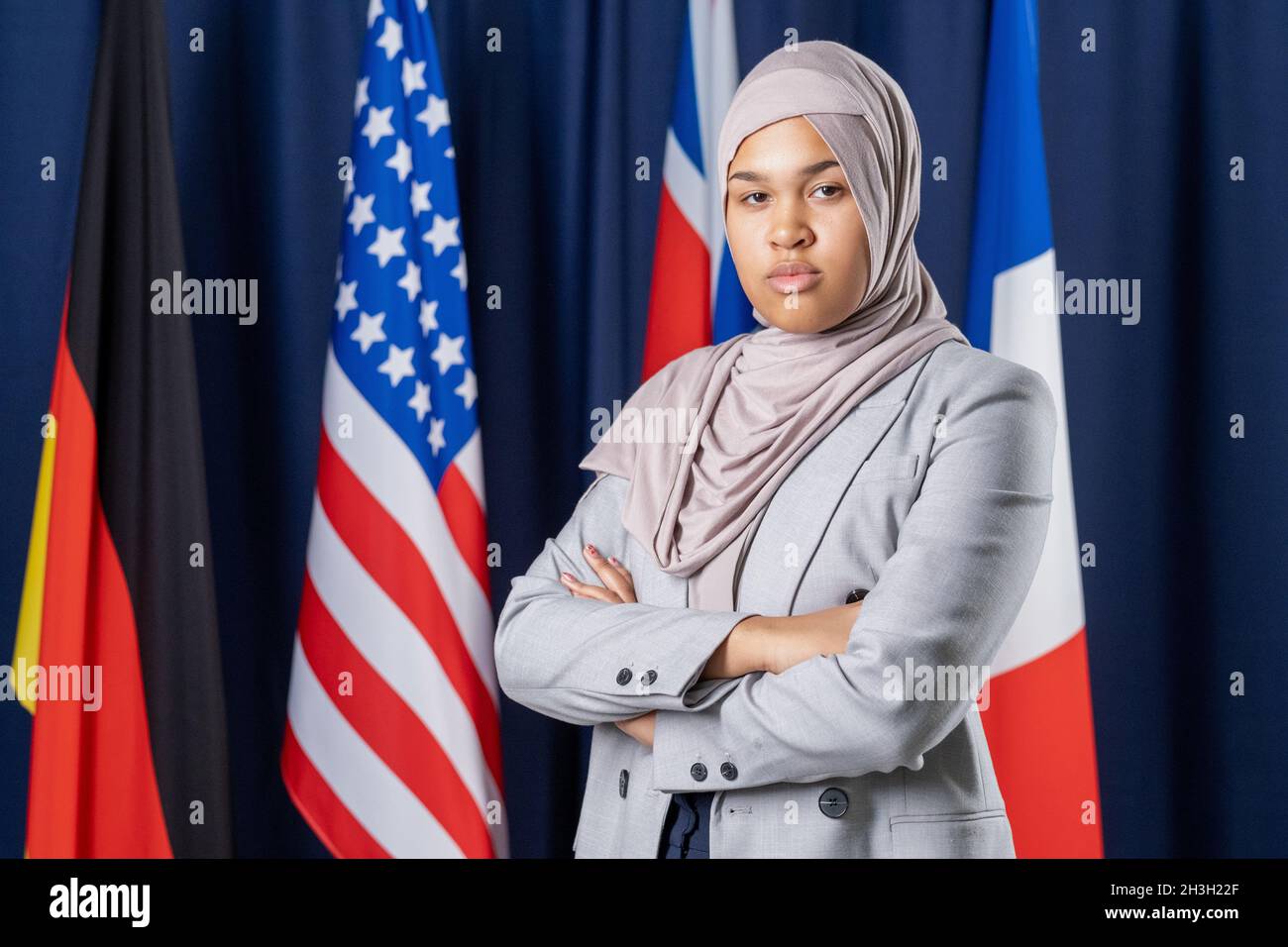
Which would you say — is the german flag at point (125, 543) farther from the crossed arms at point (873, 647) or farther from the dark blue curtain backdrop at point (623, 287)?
the crossed arms at point (873, 647)

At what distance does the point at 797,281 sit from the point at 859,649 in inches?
20.0

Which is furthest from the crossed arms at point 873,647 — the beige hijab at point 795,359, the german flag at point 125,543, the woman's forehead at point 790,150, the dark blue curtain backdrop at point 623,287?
the dark blue curtain backdrop at point 623,287

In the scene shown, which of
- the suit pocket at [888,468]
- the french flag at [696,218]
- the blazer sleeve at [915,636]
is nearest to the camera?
the blazer sleeve at [915,636]

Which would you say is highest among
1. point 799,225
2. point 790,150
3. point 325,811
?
point 790,150

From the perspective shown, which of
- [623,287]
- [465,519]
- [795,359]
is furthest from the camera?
[623,287]

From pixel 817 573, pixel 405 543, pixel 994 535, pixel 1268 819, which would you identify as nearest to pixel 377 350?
pixel 405 543

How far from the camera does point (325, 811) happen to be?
2504mm

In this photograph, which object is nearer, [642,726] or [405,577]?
[642,726]

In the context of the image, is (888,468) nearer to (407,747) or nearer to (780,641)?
(780,641)

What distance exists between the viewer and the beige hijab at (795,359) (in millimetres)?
1613

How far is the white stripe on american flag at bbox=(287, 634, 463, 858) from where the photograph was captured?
2475mm

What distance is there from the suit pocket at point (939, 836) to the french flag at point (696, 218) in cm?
141

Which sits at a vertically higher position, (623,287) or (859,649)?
(623,287)

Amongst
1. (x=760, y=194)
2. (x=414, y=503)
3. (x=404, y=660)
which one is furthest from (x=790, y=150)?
(x=404, y=660)
